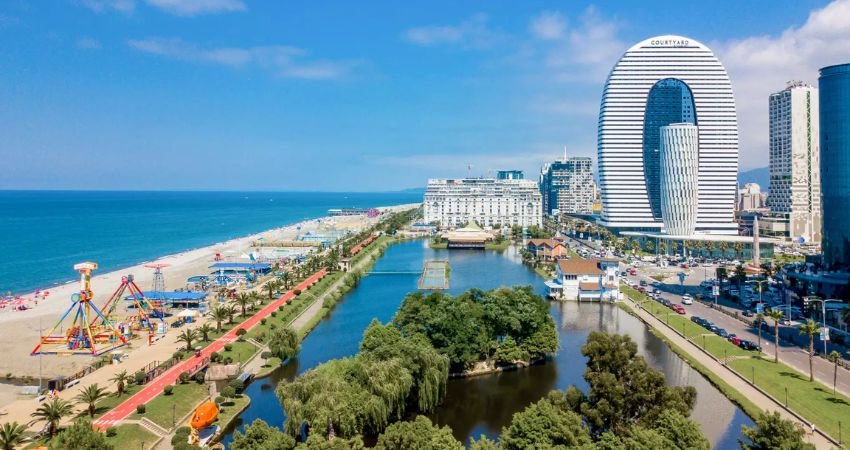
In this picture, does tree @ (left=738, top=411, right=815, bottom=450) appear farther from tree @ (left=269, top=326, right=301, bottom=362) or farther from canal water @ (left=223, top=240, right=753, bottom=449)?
tree @ (left=269, top=326, right=301, bottom=362)

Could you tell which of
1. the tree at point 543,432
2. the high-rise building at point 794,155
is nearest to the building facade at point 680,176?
the high-rise building at point 794,155

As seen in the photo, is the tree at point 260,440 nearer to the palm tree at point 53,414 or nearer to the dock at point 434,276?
the palm tree at point 53,414

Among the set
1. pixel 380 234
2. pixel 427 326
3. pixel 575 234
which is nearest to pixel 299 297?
pixel 427 326

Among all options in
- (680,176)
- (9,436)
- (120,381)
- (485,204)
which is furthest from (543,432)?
(485,204)

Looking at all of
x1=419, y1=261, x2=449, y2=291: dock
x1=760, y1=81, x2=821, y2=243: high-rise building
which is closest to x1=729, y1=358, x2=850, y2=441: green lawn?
x1=419, y1=261, x2=449, y2=291: dock

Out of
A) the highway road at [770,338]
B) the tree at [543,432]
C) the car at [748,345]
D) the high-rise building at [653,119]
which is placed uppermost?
the high-rise building at [653,119]

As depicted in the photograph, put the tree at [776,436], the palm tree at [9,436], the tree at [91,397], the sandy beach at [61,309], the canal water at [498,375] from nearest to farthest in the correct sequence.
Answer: the tree at [776,436]
the palm tree at [9,436]
the tree at [91,397]
the canal water at [498,375]
the sandy beach at [61,309]
